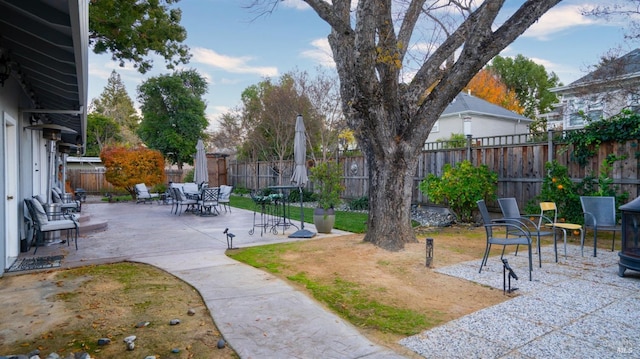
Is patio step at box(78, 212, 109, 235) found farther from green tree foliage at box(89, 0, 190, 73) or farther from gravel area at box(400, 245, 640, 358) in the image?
gravel area at box(400, 245, 640, 358)

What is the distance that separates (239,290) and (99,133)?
3141cm

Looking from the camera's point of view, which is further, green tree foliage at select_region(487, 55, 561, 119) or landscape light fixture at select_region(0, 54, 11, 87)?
green tree foliage at select_region(487, 55, 561, 119)

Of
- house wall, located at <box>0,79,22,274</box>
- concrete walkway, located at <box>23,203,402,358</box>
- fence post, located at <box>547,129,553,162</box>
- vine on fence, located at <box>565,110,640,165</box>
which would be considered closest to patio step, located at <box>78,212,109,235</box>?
concrete walkway, located at <box>23,203,402,358</box>

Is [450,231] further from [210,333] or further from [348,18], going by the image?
[210,333]

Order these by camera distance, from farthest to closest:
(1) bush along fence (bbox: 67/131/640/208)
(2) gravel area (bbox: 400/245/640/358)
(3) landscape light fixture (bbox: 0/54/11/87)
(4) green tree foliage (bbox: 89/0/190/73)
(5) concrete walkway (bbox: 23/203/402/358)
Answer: (4) green tree foliage (bbox: 89/0/190/73)
(1) bush along fence (bbox: 67/131/640/208)
(3) landscape light fixture (bbox: 0/54/11/87)
(5) concrete walkway (bbox: 23/203/402/358)
(2) gravel area (bbox: 400/245/640/358)

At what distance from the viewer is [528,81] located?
30969 mm

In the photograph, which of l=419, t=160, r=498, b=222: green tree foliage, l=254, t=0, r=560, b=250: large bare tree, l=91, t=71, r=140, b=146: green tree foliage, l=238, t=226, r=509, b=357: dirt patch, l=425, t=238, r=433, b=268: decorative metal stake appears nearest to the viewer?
l=238, t=226, r=509, b=357: dirt patch

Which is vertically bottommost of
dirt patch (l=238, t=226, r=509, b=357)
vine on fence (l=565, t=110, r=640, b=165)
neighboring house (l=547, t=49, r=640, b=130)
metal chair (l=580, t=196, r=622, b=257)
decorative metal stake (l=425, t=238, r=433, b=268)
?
dirt patch (l=238, t=226, r=509, b=357)

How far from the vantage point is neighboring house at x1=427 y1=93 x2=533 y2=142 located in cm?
1861

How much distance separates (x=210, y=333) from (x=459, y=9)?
22.4ft

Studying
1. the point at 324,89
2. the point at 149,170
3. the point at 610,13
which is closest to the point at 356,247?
the point at 610,13

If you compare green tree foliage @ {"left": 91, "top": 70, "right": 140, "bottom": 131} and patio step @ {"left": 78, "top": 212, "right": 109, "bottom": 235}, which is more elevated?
green tree foliage @ {"left": 91, "top": 70, "right": 140, "bottom": 131}

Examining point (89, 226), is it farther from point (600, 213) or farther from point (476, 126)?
point (476, 126)

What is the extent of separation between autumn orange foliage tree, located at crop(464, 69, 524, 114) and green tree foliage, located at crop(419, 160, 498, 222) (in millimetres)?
20363
